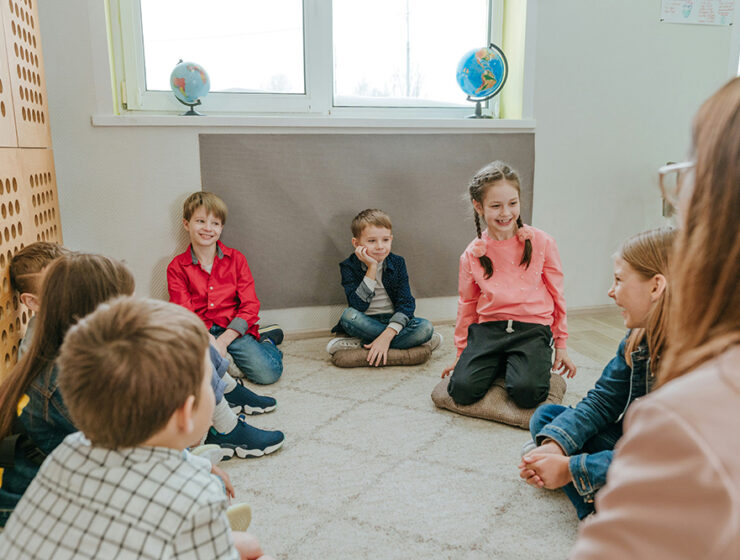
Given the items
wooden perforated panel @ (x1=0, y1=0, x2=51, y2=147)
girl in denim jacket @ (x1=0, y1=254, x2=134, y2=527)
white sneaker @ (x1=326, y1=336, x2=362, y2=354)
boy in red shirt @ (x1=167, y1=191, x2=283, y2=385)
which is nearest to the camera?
girl in denim jacket @ (x1=0, y1=254, x2=134, y2=527)

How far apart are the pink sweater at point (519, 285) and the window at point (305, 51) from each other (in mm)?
1073

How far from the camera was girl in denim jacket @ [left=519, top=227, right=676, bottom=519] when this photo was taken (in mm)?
1196

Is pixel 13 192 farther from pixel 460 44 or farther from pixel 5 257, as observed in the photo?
pixel 460 44

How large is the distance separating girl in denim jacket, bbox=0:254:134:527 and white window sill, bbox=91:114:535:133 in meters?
1.41

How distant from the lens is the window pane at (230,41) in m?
2.44

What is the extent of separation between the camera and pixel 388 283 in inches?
96.3

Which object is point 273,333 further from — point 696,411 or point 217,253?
point 696,411

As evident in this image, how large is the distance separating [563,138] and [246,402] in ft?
6.25

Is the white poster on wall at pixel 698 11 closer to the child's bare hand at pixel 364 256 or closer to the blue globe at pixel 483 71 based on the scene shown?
the blue globe at pixel 483 71

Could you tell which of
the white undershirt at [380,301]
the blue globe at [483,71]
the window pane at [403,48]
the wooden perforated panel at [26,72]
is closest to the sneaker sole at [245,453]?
the white undershirt at [380,301]

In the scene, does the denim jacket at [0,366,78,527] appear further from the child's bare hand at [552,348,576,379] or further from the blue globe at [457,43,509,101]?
the blue globe at [457,43,509,101]

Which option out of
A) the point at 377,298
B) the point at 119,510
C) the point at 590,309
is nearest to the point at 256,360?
the point at 377,298

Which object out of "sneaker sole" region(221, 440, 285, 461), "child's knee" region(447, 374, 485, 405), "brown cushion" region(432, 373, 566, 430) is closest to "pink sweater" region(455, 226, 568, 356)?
"brown cushion" region(432, 373, 566, 430)

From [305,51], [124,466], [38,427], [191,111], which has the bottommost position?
[38,427]
